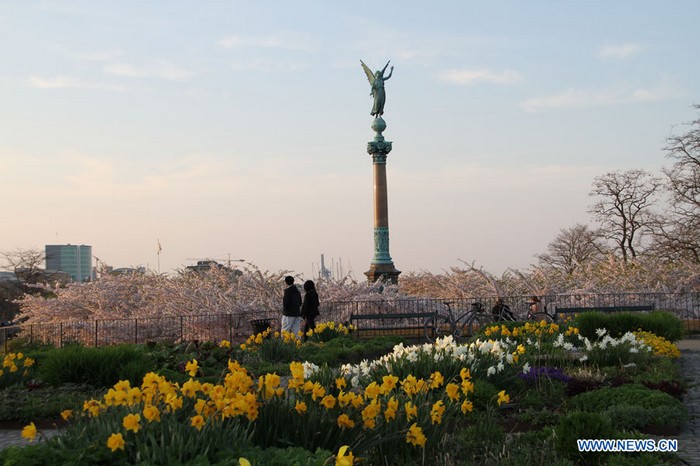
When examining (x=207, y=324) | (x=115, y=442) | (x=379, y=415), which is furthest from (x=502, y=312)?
(x=115, y=442)

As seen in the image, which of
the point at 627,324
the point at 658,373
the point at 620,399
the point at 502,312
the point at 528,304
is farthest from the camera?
the point at 528,304

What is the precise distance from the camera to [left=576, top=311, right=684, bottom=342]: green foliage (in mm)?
16688

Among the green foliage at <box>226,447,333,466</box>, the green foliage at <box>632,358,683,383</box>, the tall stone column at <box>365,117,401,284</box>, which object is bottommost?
the green foliage at <box>632,358,683,383</box>

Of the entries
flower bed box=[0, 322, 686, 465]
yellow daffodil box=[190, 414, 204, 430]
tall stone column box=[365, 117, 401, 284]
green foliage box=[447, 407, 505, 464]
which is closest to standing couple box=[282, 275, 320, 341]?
flower bed box=[0, 322, 686, 465]

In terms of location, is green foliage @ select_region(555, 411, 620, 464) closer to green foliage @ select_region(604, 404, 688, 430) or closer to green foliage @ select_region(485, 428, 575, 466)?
green foliage @ select_region(485, 428, 575, 466)

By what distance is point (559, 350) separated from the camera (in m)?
12.6

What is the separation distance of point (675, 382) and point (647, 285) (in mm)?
22366

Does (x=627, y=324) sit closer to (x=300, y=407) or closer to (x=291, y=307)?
(x=291, y=307)

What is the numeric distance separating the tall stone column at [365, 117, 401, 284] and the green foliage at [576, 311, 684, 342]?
19.5 metres

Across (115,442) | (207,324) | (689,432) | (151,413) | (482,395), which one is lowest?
(689,432)

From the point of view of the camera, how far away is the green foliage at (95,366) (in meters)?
11.6

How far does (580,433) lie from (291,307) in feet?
39.8

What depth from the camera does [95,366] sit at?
1181 centimetres

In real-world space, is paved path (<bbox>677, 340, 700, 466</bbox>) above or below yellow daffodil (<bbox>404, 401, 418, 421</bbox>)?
below
